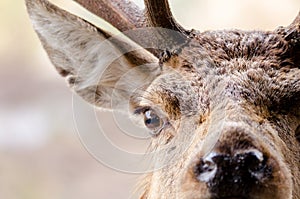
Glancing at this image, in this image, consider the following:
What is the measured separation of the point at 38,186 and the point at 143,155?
5.92 m

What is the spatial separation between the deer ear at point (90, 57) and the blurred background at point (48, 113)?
4820 millimetres

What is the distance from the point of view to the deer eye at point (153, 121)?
5000mm

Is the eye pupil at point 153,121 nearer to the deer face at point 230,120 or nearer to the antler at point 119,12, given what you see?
the deer face at point 230,120

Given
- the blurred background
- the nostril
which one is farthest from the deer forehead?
the blurred background

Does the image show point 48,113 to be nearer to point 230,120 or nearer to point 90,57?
point 90,57

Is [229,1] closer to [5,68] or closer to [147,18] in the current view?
[5,68]

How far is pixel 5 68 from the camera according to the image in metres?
14.0

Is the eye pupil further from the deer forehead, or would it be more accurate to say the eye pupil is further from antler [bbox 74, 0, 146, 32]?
antler [bbox 74, 0, 146, 32]

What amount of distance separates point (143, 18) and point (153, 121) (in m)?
0.98

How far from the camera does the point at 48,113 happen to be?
502 inches

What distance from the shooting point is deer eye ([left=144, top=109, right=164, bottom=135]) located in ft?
16.4

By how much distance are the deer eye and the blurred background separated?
559cm

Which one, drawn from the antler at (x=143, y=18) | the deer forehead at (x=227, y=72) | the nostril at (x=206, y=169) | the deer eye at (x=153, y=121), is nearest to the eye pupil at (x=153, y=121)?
the deer eye at (x=153, y=121)

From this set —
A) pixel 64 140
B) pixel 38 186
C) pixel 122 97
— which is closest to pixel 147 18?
pixel 122 97
